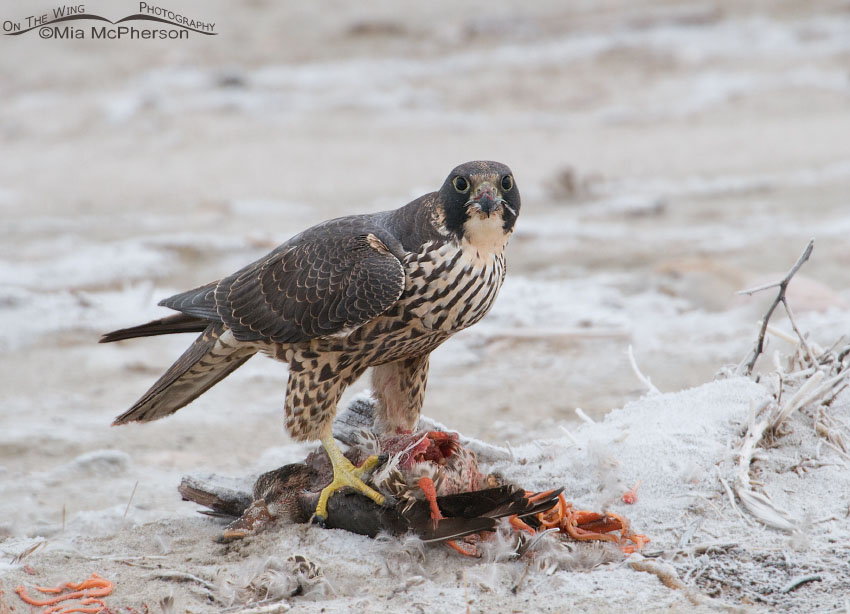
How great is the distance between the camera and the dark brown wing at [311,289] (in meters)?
3.09

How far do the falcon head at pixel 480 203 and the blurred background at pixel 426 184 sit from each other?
145 cm

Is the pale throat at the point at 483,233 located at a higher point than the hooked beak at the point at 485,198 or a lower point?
lower

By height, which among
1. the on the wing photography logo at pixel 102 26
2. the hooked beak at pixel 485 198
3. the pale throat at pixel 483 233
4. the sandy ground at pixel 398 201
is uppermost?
the on the wing photography logo at pixel 102 26

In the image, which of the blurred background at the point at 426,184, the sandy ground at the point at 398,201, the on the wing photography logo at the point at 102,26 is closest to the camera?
the sandy ground at the point at 398,201

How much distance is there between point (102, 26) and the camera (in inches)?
568

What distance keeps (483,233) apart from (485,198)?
11cm

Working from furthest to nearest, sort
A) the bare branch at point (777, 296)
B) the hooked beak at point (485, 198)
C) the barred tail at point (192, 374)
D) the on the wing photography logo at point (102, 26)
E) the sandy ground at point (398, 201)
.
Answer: the on the wing photography logo at point (102, 26) → the sandy ground at point (398, 201) → the barred tail at point (192, 374) → the bare branch at point (777, 296) → the hooked beak at point (485, 198)

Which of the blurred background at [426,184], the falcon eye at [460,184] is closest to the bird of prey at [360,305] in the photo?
the falcon eye at [460,184]

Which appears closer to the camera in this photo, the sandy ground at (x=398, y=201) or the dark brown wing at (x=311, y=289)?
the dark brown wing at (x=311, y=289)

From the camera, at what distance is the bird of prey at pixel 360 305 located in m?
3.09

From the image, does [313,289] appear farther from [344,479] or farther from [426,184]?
[426,184]

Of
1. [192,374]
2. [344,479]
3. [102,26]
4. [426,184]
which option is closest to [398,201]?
[426,184]

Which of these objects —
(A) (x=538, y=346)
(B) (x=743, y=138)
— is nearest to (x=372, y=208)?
(A) (x=538, y=346)

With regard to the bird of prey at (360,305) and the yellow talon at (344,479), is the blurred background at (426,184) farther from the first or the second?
the yellow talon at (344,479)
